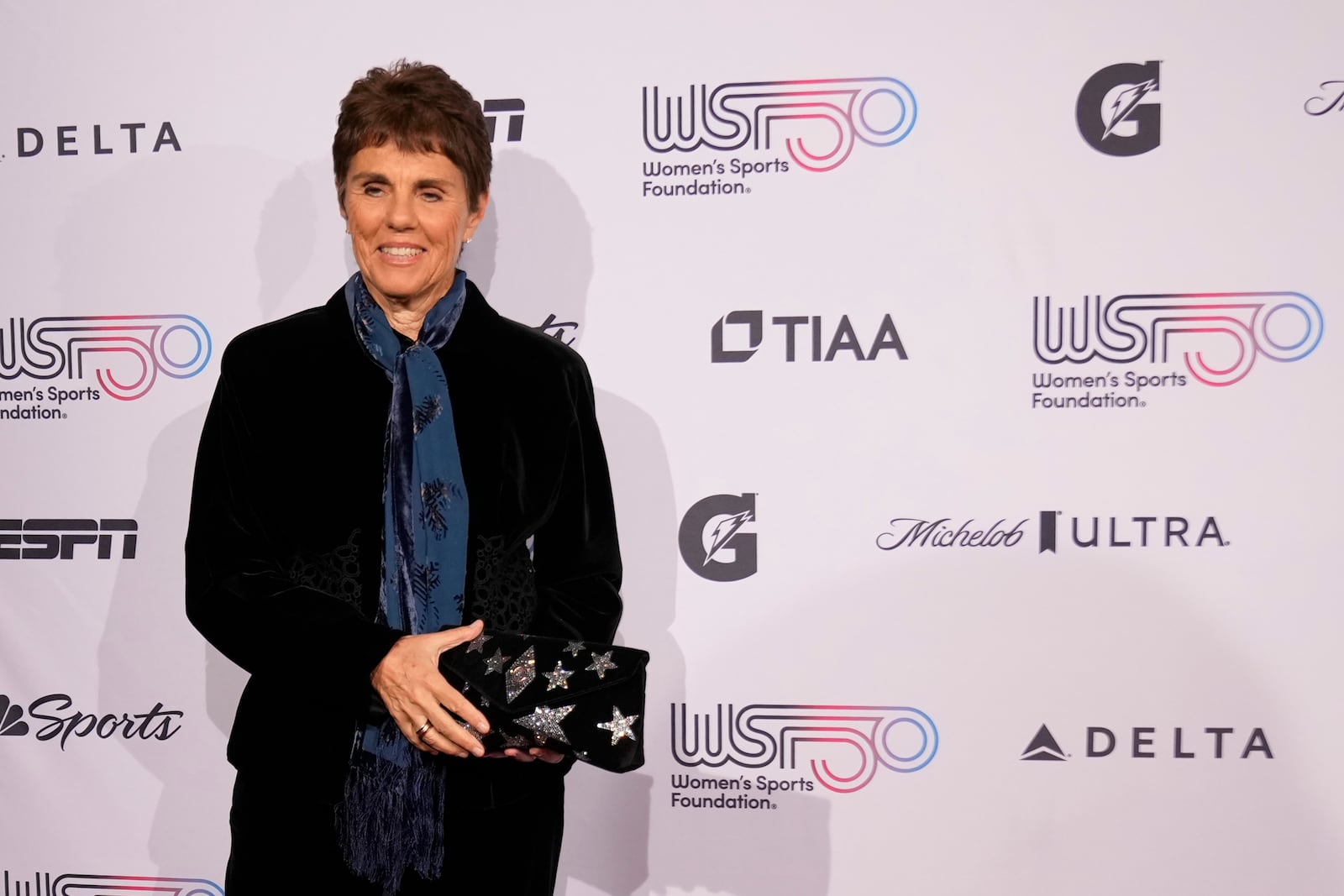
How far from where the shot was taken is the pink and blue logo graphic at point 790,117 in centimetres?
221

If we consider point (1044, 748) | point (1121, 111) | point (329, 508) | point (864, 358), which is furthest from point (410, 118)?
point (1044, 748)

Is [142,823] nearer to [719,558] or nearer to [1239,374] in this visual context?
[719,558]

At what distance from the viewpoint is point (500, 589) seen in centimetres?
154

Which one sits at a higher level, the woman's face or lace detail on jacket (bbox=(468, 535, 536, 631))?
the woman's face

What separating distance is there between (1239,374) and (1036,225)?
0.51 metres

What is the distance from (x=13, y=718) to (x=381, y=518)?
5.13 ft

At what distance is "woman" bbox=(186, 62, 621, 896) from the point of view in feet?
4.75

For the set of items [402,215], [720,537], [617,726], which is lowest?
[617,726]

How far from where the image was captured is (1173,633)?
224cm

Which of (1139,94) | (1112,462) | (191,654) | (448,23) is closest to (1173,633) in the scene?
(1112,462)

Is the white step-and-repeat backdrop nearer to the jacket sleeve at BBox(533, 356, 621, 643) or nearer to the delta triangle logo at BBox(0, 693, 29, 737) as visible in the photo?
the delta triangle logo at BBox(0, 693, 29, 737)

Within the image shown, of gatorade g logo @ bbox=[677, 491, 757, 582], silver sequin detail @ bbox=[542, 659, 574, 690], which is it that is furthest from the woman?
gatorade g logo @ bbox=[677, 491, 757, 582]

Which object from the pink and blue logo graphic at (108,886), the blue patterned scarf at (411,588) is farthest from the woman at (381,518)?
the pink and blue logo graphic at (108,886)

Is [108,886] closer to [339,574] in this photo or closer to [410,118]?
[339,574]
